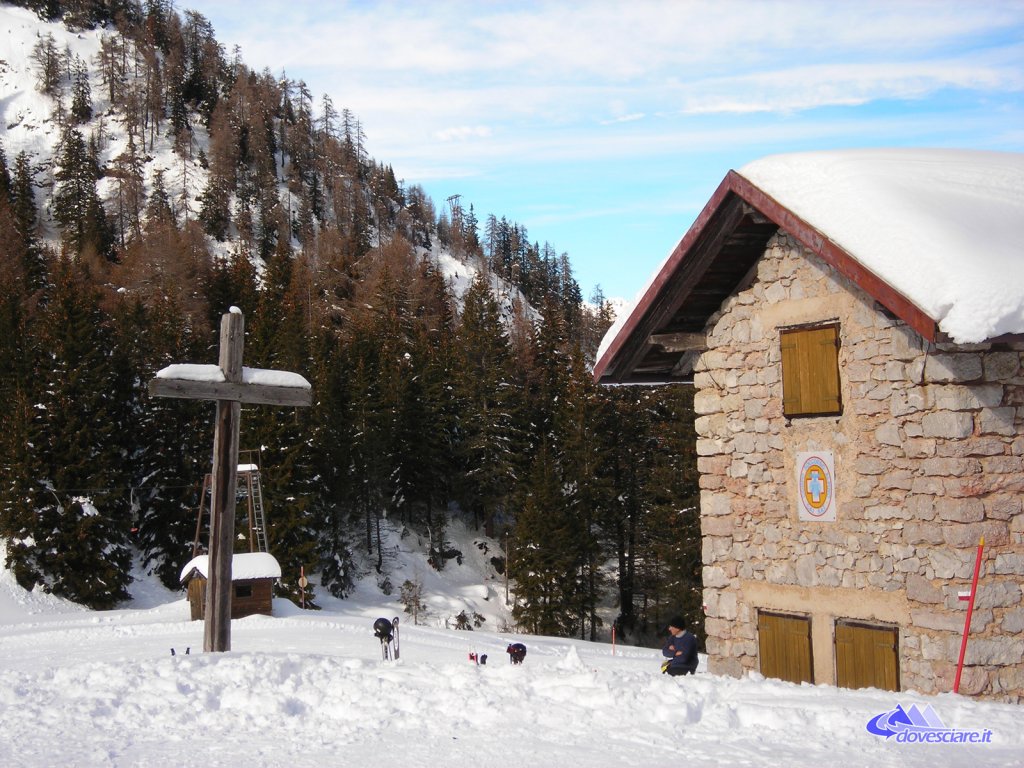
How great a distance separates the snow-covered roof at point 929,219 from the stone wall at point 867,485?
32.6 inches

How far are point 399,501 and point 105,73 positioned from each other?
90688 mm

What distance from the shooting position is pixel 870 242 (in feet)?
29.7

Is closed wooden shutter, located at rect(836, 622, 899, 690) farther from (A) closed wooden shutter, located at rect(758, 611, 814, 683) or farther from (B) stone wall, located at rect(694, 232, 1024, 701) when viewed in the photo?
(A) closed wooden shutter, located at rect(758, 611, 814, 683)

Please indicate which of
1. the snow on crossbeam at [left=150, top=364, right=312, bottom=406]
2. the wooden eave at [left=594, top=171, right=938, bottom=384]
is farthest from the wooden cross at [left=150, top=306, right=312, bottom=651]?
the wooden eave at [left=594, top=171, right=938, bottom=384]

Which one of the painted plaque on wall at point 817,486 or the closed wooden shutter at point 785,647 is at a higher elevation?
the painted plaque on wall at point 817,486

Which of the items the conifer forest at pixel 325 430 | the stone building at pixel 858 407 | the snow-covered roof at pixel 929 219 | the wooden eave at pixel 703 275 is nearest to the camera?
the snow-covered roof at pixel 929 219

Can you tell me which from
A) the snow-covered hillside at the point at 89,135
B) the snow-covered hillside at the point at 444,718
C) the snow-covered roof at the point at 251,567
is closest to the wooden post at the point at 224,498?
the snow-covered hillside at the point at 444,718

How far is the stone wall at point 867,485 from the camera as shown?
8.87 metres

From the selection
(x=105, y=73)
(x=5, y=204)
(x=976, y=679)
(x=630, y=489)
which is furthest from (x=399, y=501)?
(x=105, y=73)

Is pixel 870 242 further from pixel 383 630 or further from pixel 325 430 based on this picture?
pixel 325 430

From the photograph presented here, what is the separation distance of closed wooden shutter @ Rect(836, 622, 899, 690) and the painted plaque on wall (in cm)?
120

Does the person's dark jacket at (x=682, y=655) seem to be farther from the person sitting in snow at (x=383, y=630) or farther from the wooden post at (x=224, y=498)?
the wooden post at (x=224, y=498)

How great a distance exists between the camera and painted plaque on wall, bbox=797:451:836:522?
1004 cm

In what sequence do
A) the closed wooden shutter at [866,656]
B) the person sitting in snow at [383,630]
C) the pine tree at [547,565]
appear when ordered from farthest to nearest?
1. the pine tree at [547,565]
2. the person sitting in snow at [383,630]
3. the closed wooden shutter at [866,656]
